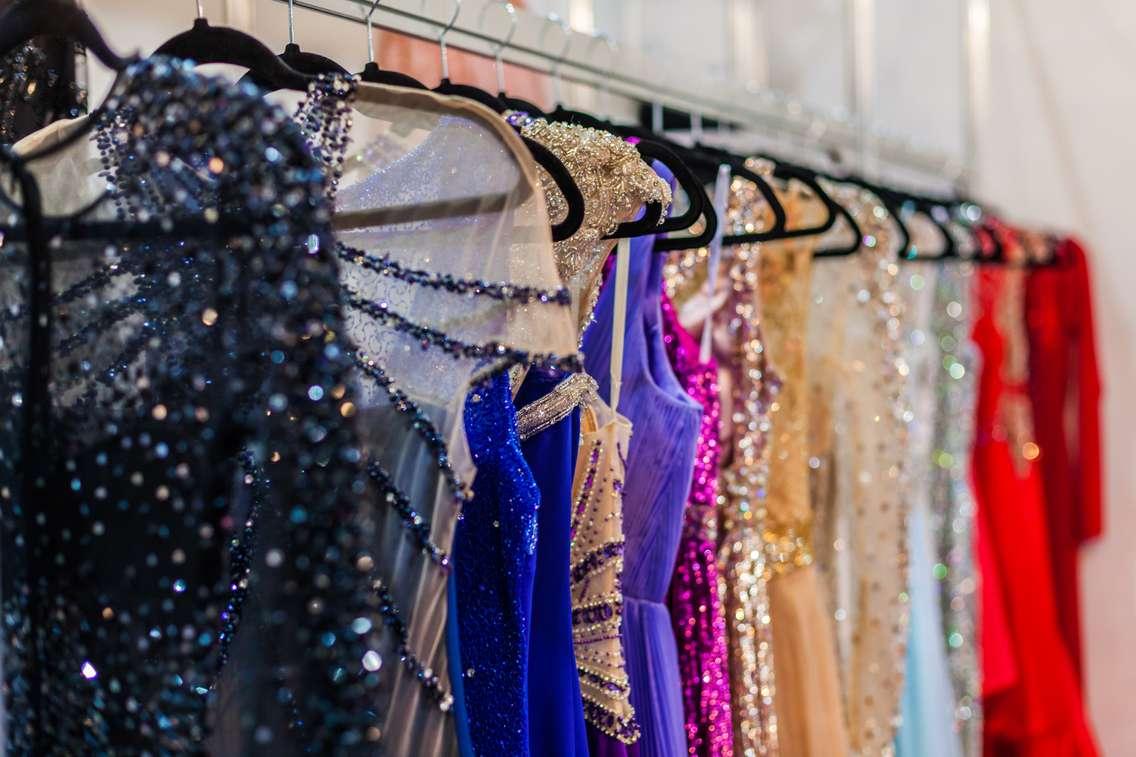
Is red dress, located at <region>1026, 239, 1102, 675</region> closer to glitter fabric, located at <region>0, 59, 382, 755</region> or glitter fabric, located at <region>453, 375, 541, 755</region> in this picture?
glitter fabric, located at <region>453, 375, 541, 755</region>

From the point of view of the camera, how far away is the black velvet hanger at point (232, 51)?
0.72 meters

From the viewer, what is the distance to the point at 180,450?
0.58 metres

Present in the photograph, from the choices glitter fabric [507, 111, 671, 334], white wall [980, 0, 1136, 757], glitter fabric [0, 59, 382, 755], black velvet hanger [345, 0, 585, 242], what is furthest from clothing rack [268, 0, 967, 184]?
white wall [980, 0, 1136, 757]

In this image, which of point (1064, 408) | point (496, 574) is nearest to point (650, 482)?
point (496, 574)

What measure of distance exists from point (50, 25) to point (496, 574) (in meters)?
0.48

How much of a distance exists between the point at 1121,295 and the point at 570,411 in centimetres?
173

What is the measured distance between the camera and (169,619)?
1.89 feet

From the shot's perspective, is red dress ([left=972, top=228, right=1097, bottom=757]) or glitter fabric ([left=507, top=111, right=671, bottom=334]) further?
red dress ([left=972, top=228, right=1097, bottom=757])

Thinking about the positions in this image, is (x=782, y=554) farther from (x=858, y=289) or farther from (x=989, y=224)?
(x=989, y=224)

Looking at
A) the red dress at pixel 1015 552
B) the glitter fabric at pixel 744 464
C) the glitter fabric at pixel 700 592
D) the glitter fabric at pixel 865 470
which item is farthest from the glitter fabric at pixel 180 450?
the red dress at pixel 1015 552

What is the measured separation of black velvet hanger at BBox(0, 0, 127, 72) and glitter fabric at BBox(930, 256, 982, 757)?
126 centimetres

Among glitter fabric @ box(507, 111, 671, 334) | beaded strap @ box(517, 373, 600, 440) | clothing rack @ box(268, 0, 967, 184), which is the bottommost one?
beaded strap @ box(517, 373, 600, 440)
